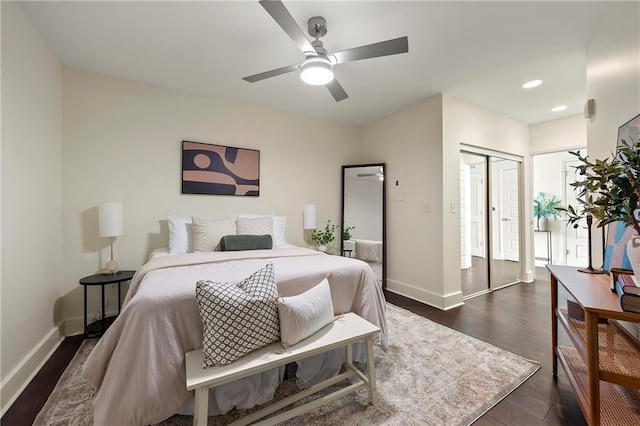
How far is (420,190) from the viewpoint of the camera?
3416 mm

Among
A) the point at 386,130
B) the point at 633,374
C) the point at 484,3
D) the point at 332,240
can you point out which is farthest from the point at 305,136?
the point at 633,374

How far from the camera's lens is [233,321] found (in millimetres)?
1299

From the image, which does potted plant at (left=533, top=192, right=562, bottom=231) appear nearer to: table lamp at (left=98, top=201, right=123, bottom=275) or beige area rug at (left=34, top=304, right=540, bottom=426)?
beige area rug at (left=34, top=304, right=540, bottom=426)

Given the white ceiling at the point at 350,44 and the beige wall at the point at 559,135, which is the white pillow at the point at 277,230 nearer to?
the white ceiling at the point at 350,44

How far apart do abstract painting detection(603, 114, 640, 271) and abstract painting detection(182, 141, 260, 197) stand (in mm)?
3344

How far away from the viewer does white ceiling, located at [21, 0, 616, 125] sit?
1830mm

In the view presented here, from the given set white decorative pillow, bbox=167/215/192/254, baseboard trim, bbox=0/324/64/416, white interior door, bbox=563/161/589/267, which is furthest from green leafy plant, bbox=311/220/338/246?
white interior door, bbox=563/161/589/267

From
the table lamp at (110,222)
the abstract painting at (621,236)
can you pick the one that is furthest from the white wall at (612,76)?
the table lamp at (110,222)

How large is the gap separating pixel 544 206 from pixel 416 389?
5.35m

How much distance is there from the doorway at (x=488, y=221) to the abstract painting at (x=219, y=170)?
2890mm

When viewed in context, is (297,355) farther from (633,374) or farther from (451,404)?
(633,374)

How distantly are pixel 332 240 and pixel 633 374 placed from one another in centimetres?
308

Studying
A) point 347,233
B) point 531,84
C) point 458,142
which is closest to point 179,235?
point 347,233

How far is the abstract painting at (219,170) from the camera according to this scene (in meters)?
3.12
